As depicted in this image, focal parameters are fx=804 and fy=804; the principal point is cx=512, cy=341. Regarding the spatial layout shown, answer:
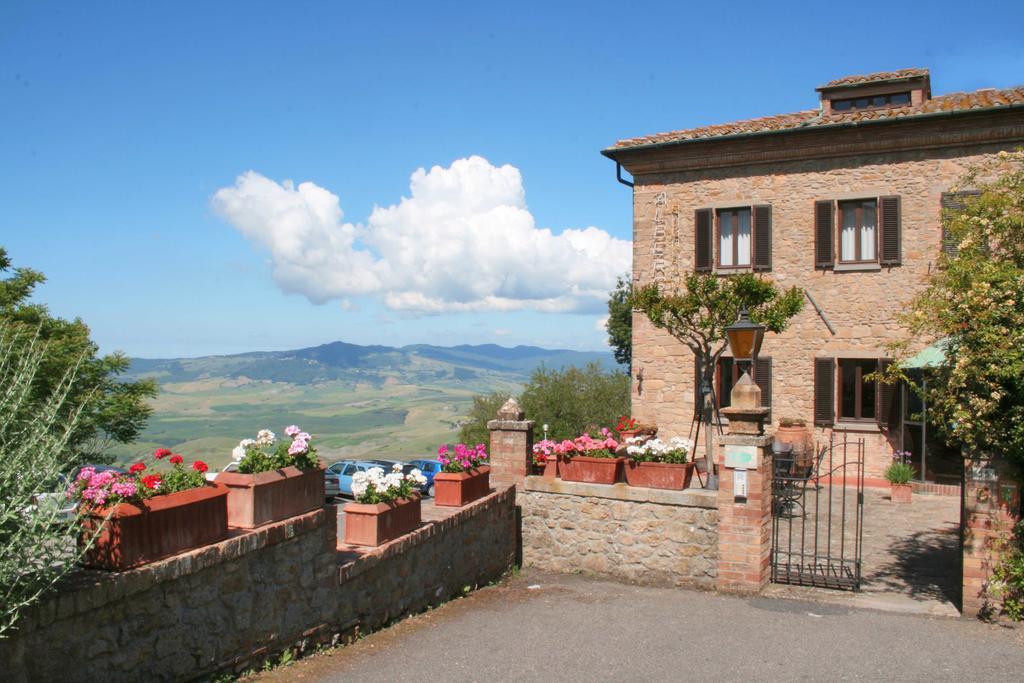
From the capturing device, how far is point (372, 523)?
24.5 feet

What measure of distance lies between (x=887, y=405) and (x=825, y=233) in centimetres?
381

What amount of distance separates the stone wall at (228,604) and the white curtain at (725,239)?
1155 centimetres

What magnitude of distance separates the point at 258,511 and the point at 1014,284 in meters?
6.92

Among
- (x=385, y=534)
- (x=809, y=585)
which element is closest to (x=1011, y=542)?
(x=809, y=585)

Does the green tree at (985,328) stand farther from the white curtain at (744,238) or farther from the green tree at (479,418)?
the green tree at (479,418)

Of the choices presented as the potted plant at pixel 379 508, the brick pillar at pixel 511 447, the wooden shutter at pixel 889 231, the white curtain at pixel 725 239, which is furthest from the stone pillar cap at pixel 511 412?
the wooden shutter at pixel 889 231

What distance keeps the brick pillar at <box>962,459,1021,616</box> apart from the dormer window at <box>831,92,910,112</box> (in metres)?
12.3

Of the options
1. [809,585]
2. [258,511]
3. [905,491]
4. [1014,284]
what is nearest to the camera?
[258,511]

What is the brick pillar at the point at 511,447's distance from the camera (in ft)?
34.5

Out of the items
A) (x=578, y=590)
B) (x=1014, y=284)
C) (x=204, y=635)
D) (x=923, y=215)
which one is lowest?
(x=578, y=590)

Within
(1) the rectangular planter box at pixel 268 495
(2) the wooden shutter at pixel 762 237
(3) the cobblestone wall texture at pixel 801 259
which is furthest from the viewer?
(2) the wooden shutter at pixel 762 237

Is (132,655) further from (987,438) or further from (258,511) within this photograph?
(987,438)

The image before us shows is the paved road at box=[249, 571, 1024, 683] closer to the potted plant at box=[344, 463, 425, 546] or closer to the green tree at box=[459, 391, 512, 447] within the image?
the potted plant at box=[344, 463, 425, 546]

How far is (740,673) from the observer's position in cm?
645
